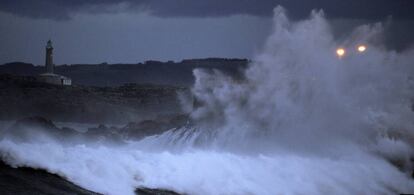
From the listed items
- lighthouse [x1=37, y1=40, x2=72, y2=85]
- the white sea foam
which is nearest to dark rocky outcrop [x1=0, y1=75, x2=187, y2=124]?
lighthouse [x1=37, y1=40, x2=72, y2=85]

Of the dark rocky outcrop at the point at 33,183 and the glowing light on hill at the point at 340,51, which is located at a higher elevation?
the glowing light on hill at the point at 340,51

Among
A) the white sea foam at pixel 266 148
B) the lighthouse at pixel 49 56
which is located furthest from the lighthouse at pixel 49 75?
the white sea foam at pixel 266 148

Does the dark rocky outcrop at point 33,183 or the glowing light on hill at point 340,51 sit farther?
the glowing light on hill at point 340,51

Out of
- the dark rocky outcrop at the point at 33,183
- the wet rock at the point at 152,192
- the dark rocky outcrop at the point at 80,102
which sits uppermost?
the dark rocky outcrop at the point at 80,102

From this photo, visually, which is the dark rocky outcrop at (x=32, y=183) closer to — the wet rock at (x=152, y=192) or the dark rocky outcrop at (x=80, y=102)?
the wet rock at (x=152, y=192)

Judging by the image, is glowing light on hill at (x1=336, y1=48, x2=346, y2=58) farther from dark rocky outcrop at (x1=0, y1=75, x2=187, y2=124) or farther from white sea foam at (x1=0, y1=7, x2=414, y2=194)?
dark rocky outcrop at (x1=0, y1=75, x2=187, y2=124)

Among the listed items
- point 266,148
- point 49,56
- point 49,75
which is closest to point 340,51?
point 266,148

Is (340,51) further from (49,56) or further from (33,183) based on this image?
(49,56)

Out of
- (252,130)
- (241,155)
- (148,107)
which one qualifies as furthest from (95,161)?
(148,107)

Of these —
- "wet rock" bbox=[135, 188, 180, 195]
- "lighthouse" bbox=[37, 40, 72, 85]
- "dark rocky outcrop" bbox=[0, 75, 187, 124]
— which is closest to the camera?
"wet rock" bbox=[135, 188, 180, 195]

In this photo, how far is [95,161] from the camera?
16.1 meters

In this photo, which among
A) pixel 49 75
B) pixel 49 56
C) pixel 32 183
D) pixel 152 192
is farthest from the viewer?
pixel 49 75

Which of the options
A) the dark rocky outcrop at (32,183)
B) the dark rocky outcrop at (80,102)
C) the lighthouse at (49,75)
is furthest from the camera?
the lighthouse at (49,75)

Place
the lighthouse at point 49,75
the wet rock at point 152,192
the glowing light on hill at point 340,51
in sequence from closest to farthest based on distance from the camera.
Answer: the wet rock at point 152,192
the glowing light on hill at point 340,51
the lighthouse at point 49,75
